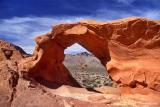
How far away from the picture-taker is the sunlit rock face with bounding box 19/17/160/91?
14656mm

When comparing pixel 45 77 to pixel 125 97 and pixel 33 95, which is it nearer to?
pixel 33 95

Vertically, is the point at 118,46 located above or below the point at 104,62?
above

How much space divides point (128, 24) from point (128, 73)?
1.78 meters

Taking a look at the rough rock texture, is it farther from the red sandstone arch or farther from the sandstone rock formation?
the red sandstone arch

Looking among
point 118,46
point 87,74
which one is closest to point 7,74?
point 118,46

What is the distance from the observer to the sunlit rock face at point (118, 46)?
1466 centimetres

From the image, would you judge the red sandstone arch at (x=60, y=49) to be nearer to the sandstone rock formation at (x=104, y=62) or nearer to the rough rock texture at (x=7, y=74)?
the sandstone rock formation at (x=104, y=62)

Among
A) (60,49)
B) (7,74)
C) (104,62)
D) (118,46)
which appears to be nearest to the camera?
(118,46)

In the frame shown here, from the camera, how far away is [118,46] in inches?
598

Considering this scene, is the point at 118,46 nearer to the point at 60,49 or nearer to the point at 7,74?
the point at 60,49

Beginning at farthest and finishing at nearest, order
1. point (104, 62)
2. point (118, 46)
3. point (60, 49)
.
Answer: point (60, 49), point (104, 62), point (118, 46)

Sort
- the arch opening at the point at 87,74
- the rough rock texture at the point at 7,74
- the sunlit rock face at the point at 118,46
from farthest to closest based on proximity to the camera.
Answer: the arch opening at the point at 87,74, the rough rock texture at the point at 7,74, the sunlit rock face at the point at 118,46

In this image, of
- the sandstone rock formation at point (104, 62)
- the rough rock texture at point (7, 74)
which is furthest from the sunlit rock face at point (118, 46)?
the rough rock texture at point (7, 74)

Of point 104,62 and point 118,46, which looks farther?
point 104,62
